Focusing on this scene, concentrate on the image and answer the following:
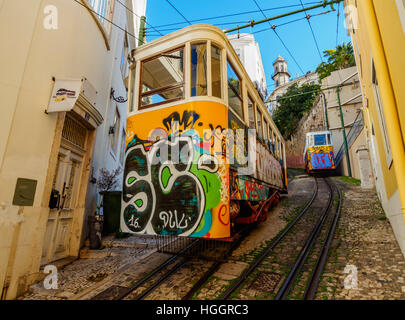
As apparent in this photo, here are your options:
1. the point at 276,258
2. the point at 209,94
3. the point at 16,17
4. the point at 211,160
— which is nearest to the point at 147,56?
the point at 209,94

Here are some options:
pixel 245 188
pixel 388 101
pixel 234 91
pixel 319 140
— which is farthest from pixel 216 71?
pixel 319 140

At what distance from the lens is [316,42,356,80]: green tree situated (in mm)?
24031

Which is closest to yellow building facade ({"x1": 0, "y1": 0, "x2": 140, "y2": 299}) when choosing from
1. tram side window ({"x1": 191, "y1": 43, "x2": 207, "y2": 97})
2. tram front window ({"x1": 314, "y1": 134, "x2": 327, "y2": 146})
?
tram side window ({"x1": 191, "y1": 43, "x2": 207, "y2": 97})

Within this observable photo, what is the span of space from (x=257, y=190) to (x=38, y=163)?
4.37 metres

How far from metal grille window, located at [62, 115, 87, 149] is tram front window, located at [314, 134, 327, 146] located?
675 inches

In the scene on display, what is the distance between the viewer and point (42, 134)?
3.71 meters

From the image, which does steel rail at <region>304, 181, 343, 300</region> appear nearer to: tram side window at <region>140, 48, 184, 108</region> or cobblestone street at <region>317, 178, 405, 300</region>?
cobblestone street at <region>317, 178, 405, 300</region>

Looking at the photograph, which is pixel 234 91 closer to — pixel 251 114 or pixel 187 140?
pixel 251 114

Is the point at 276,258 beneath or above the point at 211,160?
beneath

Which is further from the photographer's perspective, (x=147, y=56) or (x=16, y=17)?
(x=147, y=56)

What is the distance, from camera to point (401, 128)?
8.98 feet

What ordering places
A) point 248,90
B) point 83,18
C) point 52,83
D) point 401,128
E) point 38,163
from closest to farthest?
1. point 401,128
2. point 38,163
3. point 52,83
4. point 83,18
5. point 248,90

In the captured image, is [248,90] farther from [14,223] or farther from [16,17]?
[14,223]

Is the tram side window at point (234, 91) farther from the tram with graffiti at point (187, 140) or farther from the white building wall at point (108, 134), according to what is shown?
the white building wall at point (108, 134)
